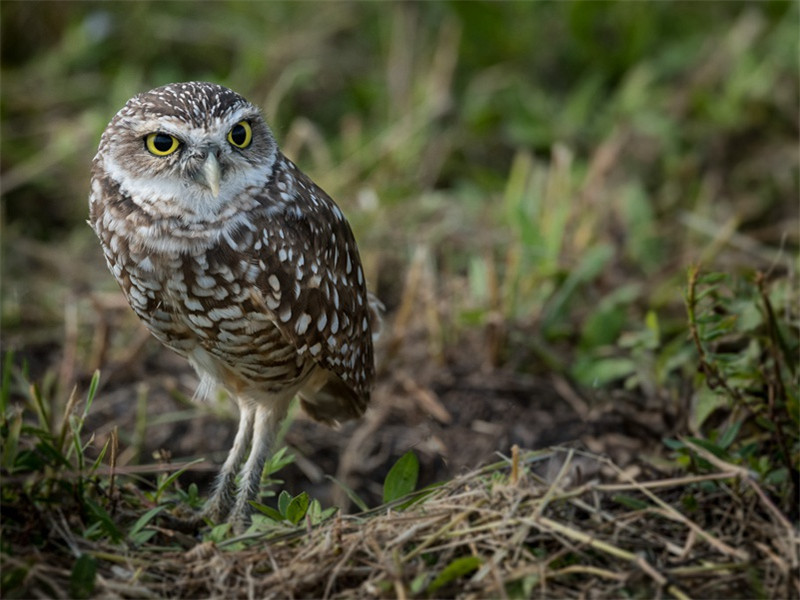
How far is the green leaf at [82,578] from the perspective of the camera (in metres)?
2.66

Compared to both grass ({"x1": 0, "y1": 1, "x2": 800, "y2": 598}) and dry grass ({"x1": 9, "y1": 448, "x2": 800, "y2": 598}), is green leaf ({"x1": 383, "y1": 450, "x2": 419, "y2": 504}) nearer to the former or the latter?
grass ({"x1": 0, "y1": 1, "x2": 800, "y2": 598})

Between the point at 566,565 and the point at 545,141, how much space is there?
14.2ft

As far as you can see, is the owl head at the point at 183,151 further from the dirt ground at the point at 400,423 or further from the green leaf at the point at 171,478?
the dirt ground at the point at 400,423

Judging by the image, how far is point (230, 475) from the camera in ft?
12.4

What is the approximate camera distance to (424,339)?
5.20 meters

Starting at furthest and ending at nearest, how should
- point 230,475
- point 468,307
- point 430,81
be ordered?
point 430,81 → point 468,307 → point 230,475

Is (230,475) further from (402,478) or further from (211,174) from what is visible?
(211,174)

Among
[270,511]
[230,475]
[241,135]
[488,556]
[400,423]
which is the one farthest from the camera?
[400,423]

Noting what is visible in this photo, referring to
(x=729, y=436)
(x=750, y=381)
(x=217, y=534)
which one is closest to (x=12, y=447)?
(x=217, y=534)

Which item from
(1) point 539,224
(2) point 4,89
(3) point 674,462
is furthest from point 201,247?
(2) point 4,89

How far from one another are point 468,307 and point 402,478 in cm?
205

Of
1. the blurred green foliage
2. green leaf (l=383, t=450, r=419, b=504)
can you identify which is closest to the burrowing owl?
green leaf (l=383, t=450, r=419, b=504)

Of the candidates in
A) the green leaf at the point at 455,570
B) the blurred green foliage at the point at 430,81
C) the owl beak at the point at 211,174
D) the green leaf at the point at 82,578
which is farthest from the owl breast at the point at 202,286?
the blurred green foliage at the point at 430,81

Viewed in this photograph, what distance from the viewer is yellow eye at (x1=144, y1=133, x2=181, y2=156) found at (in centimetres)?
323
